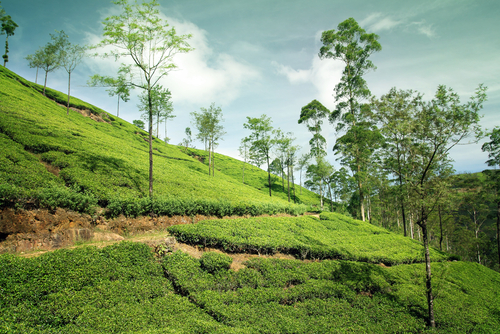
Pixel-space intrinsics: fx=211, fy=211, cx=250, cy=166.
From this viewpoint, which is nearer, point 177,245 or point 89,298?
point 89,298

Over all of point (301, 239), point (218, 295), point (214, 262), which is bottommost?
point (218, 295)

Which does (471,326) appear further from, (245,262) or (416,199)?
(245,262)

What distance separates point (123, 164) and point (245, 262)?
38.6 feet

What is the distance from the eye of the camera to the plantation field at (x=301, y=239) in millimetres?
10930

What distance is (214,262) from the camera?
9047 mm

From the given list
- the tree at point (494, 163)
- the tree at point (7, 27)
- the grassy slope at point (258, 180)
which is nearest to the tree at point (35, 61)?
the tree at point (7, 27)

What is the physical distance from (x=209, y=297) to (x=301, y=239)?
27.7 ft

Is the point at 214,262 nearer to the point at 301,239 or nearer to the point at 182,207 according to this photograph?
the point at 182,207

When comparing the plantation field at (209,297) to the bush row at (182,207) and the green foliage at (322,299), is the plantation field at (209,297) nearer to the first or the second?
the green foliage at (322,299)

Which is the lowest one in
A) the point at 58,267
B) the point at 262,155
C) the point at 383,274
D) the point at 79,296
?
the point at 383,274

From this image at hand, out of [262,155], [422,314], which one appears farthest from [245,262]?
[262,155]

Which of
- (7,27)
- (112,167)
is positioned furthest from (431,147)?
(7,27)

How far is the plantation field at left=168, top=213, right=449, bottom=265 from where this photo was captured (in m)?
10.9

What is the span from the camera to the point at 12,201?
7.74 metres
